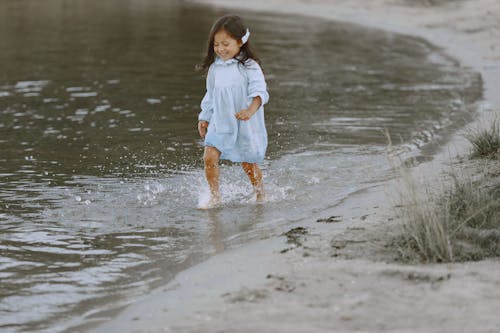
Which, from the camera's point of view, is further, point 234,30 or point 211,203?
point 211,203

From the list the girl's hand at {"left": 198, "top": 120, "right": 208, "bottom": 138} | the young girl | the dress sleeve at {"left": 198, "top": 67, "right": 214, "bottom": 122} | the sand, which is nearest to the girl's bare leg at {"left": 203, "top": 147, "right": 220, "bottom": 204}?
the young girl

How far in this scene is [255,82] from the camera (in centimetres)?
686

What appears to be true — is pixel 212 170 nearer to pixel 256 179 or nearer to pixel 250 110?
pixel 256 179

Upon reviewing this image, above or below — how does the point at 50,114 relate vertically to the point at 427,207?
below

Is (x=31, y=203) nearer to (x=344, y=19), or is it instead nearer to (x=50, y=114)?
(x=50, y=114)

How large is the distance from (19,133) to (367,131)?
396 cm

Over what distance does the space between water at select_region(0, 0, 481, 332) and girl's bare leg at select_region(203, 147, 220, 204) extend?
0.18m

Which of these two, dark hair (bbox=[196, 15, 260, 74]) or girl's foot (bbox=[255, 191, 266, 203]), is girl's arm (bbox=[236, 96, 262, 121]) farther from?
girl's foot (bbox=[255, 191, 266, 203])

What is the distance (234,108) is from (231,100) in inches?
3.0

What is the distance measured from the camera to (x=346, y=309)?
175 inches

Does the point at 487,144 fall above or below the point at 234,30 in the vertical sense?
below

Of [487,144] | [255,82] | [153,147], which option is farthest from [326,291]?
[153,147]

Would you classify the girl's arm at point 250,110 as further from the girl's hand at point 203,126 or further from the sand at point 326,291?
the sand at point 326,291

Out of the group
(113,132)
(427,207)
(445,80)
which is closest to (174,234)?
(427,207)
